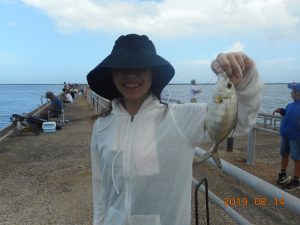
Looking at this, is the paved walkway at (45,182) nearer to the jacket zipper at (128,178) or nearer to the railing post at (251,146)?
the jacket zipper at (128,178)

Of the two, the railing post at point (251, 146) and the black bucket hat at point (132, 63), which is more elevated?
the black bucket hat at point (132, 63)

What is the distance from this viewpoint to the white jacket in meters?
2.00

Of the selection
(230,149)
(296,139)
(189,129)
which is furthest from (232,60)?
(230,149)

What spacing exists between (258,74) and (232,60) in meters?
0.25

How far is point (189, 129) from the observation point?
1.96 m

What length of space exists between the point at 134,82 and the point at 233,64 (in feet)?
2.24

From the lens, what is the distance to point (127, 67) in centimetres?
204

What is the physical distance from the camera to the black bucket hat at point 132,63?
6.79 ft

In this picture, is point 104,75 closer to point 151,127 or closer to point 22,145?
point 151,127

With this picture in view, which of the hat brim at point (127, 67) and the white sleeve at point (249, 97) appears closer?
the white sleeve at point (249, 97)

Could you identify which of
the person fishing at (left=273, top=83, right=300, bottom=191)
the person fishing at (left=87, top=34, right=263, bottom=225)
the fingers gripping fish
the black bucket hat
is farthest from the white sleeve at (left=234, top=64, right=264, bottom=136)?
the person fishing at (left=273, top=83, right=300, bottom=191)

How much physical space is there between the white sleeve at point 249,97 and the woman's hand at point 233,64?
38 mm
